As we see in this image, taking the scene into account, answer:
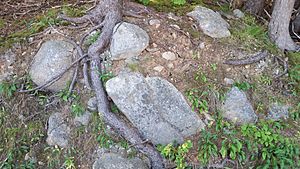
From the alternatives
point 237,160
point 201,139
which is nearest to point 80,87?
point 201,139

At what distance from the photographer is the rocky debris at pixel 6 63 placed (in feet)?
16.7

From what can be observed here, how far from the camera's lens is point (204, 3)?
6172mm

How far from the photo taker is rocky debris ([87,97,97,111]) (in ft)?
15.9

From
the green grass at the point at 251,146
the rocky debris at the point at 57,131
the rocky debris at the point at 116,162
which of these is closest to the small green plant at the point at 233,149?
the green grass at the point at 251,146

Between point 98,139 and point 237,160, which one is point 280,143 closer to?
point 237,160

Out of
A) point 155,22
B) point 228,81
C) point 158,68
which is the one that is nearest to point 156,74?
point 158,68

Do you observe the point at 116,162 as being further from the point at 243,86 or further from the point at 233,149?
the point at 243,86

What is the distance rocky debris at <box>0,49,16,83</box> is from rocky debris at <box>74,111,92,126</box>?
1196 mm

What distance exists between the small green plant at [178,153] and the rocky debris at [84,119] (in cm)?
107

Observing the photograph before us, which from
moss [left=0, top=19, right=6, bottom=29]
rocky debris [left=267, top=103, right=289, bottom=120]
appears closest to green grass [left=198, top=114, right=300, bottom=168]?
rocky debris [left=267, top=103, right=289, bottom=120]

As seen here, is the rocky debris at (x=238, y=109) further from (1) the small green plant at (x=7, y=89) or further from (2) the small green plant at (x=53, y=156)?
(1) the small green plant at (x=7, y=89)

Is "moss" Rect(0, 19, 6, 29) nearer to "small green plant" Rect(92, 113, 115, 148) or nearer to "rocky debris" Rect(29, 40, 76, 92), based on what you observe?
"rocky debris" Rect(29, 40, 76, 92)

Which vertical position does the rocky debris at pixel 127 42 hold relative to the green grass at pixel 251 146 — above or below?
above

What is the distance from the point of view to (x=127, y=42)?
194 inches
